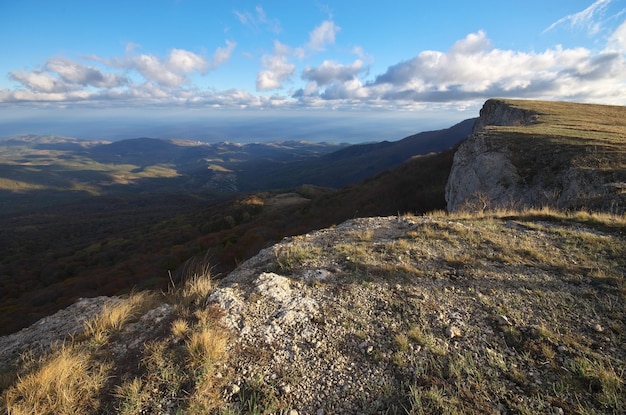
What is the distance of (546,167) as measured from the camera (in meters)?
18.4

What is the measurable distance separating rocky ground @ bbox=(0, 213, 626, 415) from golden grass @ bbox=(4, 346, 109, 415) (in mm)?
588

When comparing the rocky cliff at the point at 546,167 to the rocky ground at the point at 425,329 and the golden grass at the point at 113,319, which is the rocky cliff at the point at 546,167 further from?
the golden grass at the point at 113,319

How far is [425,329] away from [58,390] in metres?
5.61

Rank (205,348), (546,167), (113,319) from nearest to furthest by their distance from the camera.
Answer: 1. (205,348)
2. (113,319)
3. (546,167)

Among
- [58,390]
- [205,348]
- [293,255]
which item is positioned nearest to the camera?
[58,390]

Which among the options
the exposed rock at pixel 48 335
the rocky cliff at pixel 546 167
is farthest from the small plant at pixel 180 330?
the rocky cliff at pixel 546 167

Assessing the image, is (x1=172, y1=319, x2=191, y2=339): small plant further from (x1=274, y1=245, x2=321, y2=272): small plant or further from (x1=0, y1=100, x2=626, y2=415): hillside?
(x1=274, y1=245, x2=321, y2=272): small plant

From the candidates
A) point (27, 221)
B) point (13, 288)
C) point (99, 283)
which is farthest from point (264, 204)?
point (27, 221)

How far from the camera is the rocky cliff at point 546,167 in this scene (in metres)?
15.2

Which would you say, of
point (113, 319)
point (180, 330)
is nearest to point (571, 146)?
point (180, 330)

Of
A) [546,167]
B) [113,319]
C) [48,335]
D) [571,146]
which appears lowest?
[48,335]

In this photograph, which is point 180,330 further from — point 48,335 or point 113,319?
point 48,335

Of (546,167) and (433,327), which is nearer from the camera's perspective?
(433,327)

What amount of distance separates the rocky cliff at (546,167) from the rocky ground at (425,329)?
695 centimetres
